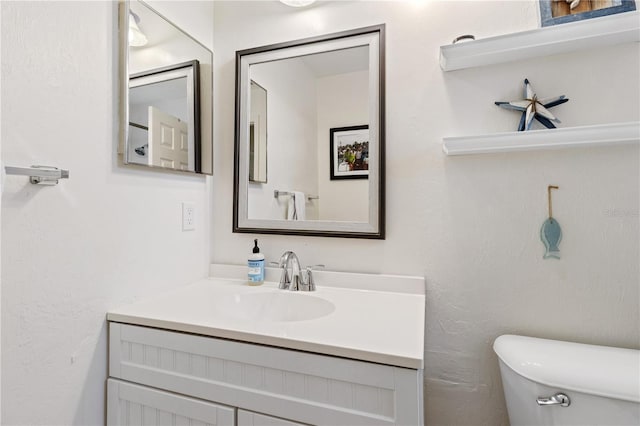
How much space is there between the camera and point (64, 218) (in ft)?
2.94

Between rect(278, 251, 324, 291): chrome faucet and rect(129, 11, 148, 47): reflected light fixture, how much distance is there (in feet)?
3.02

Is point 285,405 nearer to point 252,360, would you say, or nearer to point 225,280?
point 252,360

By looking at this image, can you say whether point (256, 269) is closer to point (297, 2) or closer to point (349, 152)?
point (349, 152)

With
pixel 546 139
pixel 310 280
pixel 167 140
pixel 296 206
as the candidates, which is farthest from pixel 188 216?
pixel 546 139

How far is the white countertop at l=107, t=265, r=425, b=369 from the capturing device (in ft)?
2.57

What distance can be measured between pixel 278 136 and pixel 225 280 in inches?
26.8

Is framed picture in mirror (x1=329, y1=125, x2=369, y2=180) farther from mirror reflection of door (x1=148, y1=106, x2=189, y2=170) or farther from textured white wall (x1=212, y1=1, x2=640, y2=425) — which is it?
mirror reflection of door (x1=148, y1=106, x2=189, y2=170)

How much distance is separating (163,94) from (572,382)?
1.56 metres

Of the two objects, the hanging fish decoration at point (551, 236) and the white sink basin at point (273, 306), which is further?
the white sink basin at point (273, 306)

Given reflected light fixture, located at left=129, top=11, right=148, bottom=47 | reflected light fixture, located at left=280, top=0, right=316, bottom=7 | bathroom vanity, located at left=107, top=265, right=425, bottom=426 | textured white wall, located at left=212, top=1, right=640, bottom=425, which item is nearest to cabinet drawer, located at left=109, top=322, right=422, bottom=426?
bathroom vanity, located at left=107, top=265, right=425, bottom=426

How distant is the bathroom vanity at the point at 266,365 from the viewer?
0.76m

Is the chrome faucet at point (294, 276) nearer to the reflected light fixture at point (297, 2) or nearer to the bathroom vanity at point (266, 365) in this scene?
the bathroom vanity at point (266, 365)

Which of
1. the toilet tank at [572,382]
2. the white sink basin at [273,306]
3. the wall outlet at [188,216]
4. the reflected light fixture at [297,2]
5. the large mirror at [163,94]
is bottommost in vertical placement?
the toilet tank at [572,382]

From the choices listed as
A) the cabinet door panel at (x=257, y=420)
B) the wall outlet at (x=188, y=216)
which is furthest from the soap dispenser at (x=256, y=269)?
the cabinet door panel at (x=257, y=420)
